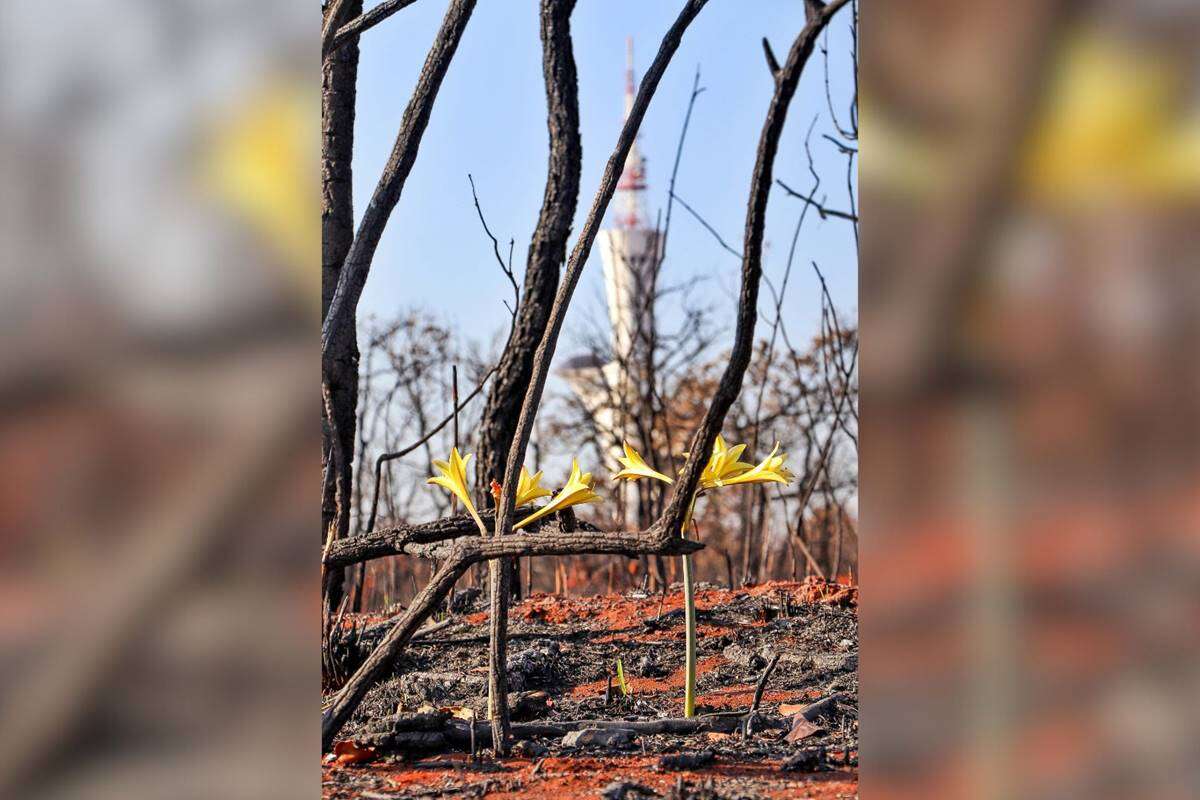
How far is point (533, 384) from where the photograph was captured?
1.09 meters

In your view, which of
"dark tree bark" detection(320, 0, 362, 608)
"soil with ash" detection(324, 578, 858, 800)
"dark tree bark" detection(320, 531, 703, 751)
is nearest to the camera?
A: "dark tree bark" detection(320, 531, 703, 751)

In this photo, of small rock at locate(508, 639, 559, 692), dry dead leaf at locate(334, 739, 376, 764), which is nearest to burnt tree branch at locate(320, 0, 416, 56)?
dry dead leaf at locate(334, 739, 376, 764)

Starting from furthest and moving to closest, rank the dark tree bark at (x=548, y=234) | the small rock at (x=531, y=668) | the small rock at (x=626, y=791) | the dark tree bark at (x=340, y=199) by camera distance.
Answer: the dark tree bark at (x=548, y=234), the dark tree bark at (x=340, y=199), the small rock at (x=531, y=668), the small rock at (x=626, y=791)

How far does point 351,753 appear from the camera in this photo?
121cm

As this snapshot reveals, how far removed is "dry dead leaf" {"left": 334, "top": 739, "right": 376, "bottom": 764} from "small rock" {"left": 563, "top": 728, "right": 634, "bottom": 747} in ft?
0.78

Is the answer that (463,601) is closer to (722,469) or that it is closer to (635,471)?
(635,471)

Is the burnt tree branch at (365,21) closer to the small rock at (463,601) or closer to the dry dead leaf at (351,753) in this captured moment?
the dry dead leaf at (351,753)

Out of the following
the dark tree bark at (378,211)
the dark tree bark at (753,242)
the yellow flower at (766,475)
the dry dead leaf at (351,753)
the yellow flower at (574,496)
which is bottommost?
the dry dead leaf at (351,753)

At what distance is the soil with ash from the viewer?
3.55ft
